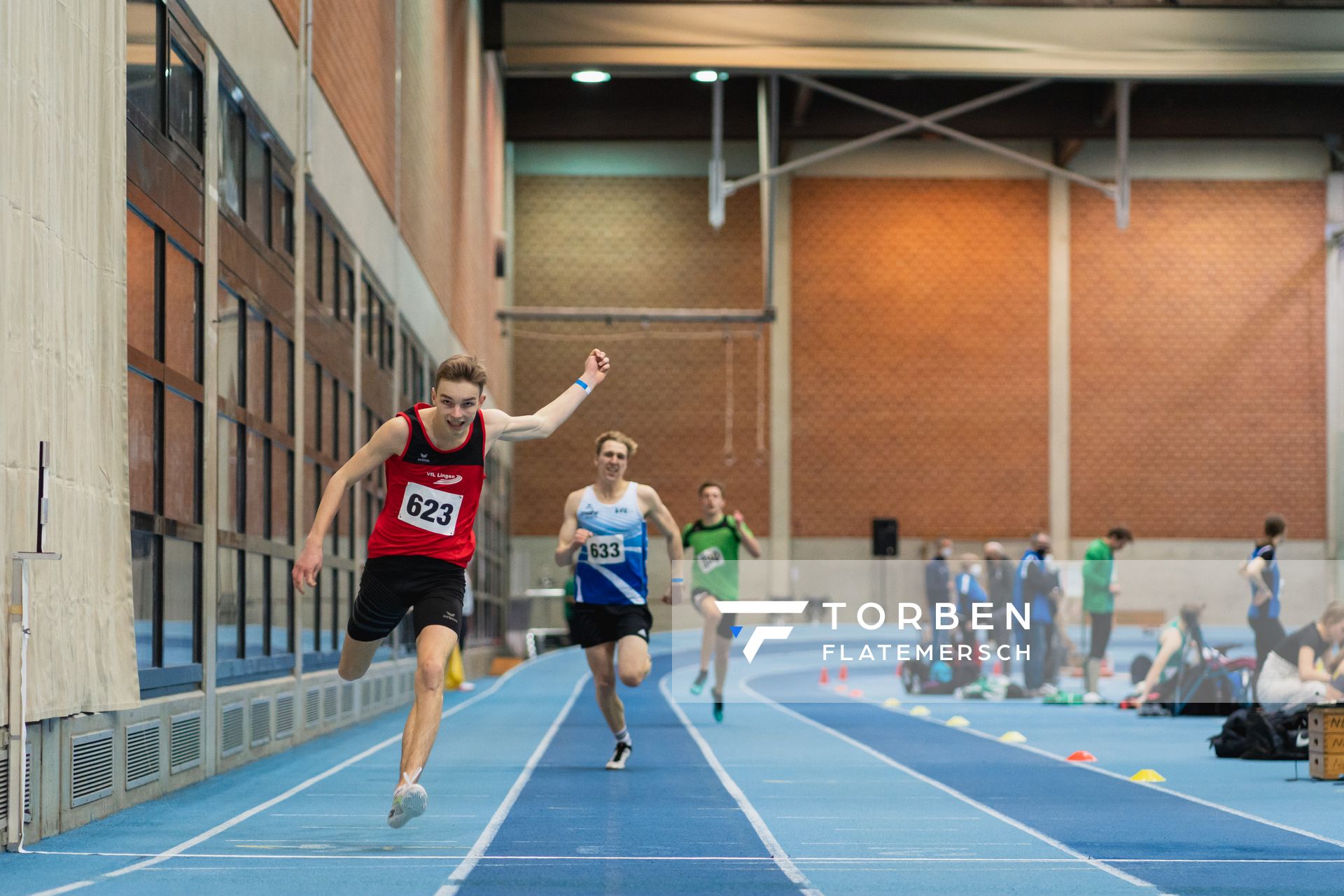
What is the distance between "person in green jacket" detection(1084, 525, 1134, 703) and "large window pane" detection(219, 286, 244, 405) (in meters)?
9.12

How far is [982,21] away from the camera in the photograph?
83.7 ft

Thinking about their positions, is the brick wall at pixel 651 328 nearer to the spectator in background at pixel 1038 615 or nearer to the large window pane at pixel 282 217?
the spectator in background at pixel 1038 615

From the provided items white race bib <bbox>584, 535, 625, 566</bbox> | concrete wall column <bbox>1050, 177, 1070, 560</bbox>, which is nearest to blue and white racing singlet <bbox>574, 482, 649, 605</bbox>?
white race bib <bbox>584, 535, 625, 566</bbox>

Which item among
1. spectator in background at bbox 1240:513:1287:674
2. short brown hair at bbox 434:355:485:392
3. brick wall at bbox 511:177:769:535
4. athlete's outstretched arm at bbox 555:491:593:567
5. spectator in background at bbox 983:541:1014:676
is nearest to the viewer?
short brown hair at bbox 434:355:485:392

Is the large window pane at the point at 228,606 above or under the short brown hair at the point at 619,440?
under

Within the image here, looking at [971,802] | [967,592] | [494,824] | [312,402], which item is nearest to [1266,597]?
[967,592]

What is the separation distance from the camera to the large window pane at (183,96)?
26.8 ft

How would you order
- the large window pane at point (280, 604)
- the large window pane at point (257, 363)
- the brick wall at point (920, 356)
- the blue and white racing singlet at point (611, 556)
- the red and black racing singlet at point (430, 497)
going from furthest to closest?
the brick wall at point (920, 356) < the large window pane at point (280, 604) < the large window pane at point (257, 363) < the blue and white racing singlet at point (611, 556) < the red and black racing singlet at point (430, 497)

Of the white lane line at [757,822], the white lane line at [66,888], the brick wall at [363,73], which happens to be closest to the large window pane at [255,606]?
the white lane line at [757,822]

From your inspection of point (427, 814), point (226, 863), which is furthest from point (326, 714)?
point (226, 863)

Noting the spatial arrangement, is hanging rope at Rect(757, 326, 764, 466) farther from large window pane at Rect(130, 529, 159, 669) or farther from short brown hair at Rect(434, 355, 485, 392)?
short brown hair at Rect(434, 355, 485, 392)

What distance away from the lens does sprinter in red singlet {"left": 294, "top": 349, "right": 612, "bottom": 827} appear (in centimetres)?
595

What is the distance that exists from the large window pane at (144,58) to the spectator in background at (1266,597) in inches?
393

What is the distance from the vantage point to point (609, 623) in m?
9.24
